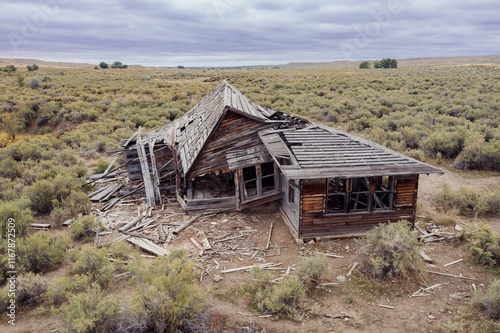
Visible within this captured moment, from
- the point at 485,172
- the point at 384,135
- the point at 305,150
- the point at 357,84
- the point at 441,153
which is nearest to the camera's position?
the point at 305,150

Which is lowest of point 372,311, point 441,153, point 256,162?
point 372,311

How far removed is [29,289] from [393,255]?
316 inches

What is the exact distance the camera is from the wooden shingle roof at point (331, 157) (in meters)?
9.06

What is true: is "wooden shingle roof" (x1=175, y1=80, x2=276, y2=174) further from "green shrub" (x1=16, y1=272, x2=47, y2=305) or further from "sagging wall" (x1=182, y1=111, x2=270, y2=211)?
"green shrub" (x1=16, y1=272, x2=47, y2=305)

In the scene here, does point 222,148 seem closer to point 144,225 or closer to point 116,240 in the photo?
point 144,225

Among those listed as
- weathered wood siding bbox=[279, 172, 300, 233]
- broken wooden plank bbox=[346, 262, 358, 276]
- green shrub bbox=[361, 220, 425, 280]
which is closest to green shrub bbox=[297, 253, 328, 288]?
broken wooden plank bbox=[346, 262, 358, 276]

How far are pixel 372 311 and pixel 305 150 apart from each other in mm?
4687

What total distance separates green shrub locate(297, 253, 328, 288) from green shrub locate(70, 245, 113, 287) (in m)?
4.37

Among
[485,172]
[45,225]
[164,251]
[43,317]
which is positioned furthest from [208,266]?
[485,172]

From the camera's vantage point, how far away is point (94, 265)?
7949 millimetres

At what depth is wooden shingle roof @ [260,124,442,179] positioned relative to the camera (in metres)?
9.06

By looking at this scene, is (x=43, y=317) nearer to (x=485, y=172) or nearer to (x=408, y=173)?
(x=408, y=173)

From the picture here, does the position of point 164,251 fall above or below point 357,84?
below

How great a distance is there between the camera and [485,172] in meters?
15.3
